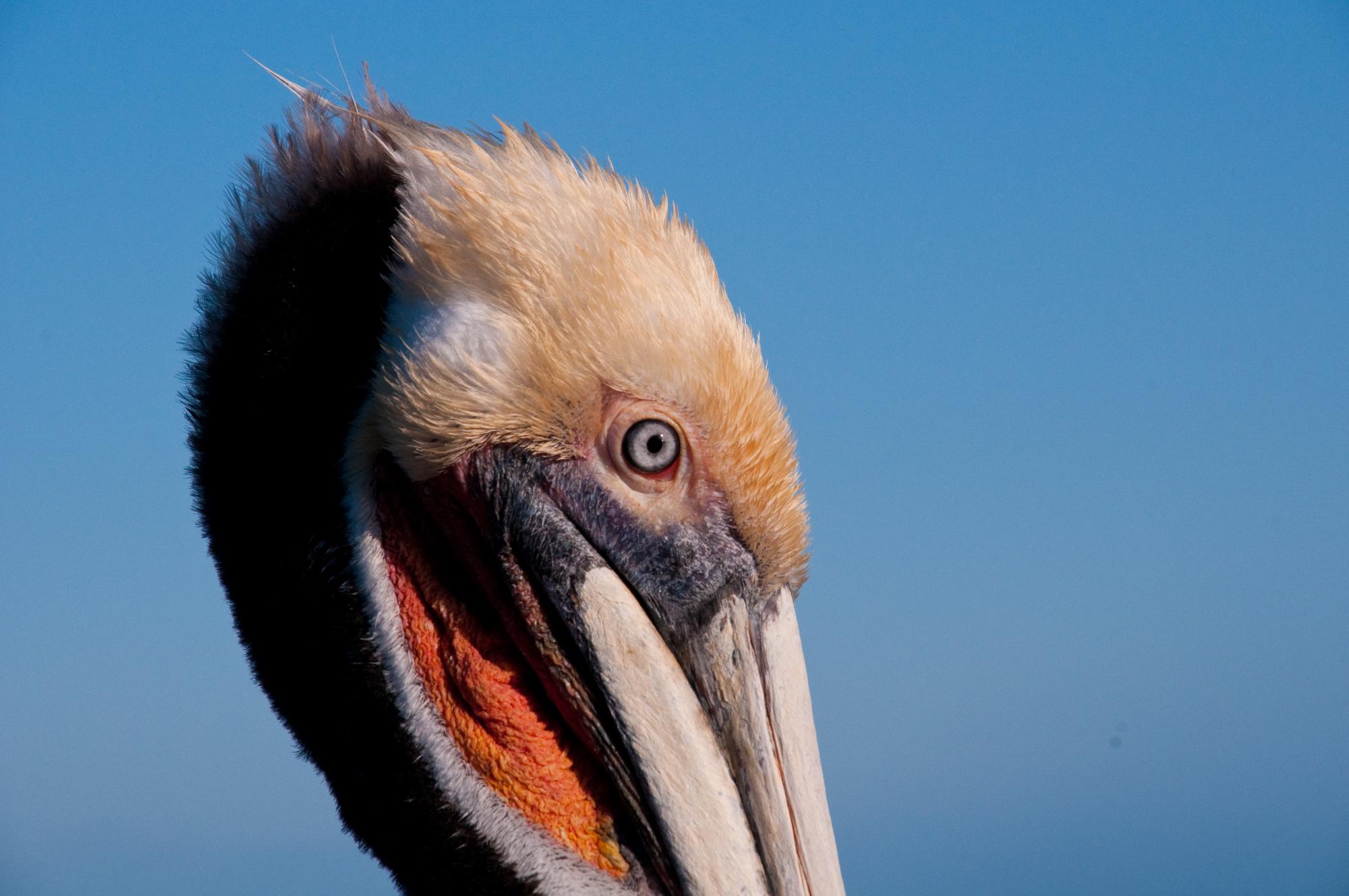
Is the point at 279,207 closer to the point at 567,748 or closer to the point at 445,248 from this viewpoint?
the point at 445,248

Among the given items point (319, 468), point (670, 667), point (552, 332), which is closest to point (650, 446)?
point (552, 332)

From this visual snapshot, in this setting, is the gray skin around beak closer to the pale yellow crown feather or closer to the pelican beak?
the pelican beak

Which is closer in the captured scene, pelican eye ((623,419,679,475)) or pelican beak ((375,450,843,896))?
pelican beak ((375,450,843,896))

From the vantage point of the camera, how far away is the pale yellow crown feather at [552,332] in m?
2.94

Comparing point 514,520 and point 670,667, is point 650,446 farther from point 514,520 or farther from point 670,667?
point 670,667

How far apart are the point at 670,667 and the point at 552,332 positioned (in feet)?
3.20

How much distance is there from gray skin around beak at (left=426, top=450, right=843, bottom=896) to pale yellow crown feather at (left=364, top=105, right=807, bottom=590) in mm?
126

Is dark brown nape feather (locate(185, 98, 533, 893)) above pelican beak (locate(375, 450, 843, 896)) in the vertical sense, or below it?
above

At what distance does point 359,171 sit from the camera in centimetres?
323

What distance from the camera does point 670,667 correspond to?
2.99m

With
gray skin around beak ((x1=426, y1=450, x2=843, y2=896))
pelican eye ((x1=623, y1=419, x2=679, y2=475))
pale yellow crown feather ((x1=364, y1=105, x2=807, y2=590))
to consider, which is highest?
pale yellow crown feather ((x1=364, y1=105, x2=807, y2=590))

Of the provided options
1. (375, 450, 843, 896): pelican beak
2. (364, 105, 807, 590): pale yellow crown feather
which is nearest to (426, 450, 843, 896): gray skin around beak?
(375, 450, 843, 896): pelican beak

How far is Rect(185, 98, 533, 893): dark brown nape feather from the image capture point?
122 inches

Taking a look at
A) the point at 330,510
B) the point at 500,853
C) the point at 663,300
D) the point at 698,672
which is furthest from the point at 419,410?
the point at 500,853
